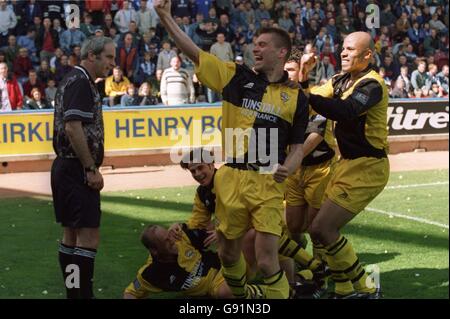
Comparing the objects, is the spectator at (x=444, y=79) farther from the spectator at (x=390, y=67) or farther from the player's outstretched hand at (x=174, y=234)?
the player's outstretched hand at (x=174, y=234)

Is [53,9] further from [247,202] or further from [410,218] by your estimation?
[247,202]

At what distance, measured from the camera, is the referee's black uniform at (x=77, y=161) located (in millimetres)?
7004

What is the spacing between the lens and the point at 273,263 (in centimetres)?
665

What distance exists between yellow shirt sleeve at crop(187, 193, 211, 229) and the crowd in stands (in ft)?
32.6

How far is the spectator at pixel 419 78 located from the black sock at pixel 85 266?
16275 millimetres

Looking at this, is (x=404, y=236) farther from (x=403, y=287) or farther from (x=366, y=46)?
(x=366, y=46)

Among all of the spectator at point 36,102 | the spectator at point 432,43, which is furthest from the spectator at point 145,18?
the spectator at point 432,43

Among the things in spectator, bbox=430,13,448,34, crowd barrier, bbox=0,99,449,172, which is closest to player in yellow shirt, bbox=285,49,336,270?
crowd barrier, bbox=0,99,449,172

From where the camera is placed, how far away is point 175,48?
832 inches

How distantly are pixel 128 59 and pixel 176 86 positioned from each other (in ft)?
6.13

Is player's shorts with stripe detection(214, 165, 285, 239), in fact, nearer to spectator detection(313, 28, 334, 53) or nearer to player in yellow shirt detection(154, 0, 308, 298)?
player in yellow shirt detection(154, 0, 308, 298)

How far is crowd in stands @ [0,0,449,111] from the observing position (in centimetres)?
1920
